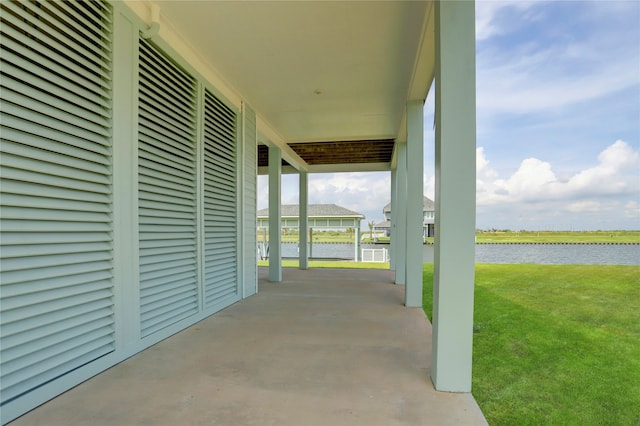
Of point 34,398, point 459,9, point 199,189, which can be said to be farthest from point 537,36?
point 34,398

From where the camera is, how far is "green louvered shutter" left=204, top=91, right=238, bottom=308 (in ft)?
13.6

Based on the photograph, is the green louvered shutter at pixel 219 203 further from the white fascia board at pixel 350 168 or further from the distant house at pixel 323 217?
the distant house at pixel 323 217

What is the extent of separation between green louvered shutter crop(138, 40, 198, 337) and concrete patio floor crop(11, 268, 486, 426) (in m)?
0.45

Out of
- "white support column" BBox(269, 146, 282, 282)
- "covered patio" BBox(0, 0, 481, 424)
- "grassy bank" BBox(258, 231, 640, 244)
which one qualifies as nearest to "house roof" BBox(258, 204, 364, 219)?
"grassy bank" BBox(258, 231, 640, 244)

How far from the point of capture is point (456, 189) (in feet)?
7.00

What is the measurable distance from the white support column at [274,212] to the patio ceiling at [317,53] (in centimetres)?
111

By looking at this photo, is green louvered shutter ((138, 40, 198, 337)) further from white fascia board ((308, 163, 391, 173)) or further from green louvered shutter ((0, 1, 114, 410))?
white fascia board ((308, 163, 391, 173))

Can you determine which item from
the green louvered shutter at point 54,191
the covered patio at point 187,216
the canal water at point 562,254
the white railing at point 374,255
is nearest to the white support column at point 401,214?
the covered patio at point 187,216

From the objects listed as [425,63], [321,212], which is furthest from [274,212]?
[321,212]

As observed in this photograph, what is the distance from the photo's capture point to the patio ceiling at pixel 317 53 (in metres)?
2.87

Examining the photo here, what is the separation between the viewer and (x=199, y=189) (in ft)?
12.8

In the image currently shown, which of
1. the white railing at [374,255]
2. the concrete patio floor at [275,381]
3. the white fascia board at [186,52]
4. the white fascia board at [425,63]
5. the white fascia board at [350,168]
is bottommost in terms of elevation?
the white railing at [374,255]

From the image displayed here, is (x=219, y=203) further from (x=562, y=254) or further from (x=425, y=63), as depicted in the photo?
(x=562, y=254)

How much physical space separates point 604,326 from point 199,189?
6.62 metres
